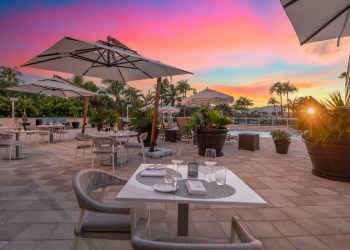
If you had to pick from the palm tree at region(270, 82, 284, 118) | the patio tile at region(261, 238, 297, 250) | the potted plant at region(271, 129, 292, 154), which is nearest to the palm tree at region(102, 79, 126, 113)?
the potted plant at region(271, 129, 292, 154)

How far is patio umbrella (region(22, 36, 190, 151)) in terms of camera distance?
3682 millimetres

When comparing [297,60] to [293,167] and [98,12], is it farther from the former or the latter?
[98,12]

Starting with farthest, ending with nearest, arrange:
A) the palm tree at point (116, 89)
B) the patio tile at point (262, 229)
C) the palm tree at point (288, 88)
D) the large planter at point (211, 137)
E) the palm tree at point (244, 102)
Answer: the palm tree at point (244, 102) < the palm tree at point (288, 88) < the palm tree at point (116, 89) < the large planter at point (211, 137) < the patio tile at point (262, 229)

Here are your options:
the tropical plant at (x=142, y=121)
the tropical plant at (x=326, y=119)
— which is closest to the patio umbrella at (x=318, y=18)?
the tropical plant at (x=326, y=119)

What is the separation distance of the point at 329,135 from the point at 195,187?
12.0 feet

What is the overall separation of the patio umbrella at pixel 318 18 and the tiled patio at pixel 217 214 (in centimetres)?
220

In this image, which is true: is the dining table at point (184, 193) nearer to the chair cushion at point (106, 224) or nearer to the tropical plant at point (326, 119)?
the chair cushion at point (106, 224)

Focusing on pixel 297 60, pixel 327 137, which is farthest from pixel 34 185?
pixel 297 60

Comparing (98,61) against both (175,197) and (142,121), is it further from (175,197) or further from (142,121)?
(175,197)

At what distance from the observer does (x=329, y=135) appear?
→ 4020 mm

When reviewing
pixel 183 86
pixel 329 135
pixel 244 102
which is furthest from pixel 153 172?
pixel 244 102

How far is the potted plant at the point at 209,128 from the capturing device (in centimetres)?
623

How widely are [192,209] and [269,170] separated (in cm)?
271

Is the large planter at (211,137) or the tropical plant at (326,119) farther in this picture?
the large planter at (211,137)
